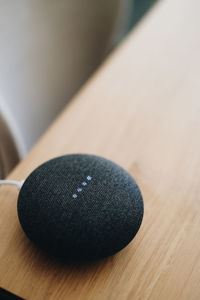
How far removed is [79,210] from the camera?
0.37 meters

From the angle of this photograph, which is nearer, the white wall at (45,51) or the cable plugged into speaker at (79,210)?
the cable plugged into speaker at (79,210)

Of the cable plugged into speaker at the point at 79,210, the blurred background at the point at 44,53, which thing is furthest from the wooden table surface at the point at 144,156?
the blurred background at the point at 44,53

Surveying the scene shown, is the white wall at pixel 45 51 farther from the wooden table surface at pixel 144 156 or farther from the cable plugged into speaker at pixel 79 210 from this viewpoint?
the cable plugged into speaker at pixel 79 210

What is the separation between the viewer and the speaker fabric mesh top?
355 mm

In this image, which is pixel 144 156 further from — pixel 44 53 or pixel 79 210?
pixel 44 53

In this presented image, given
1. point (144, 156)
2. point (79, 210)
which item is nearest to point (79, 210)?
point (79, 210)

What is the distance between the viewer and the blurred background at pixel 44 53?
71 cm

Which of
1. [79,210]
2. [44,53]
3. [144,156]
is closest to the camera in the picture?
[79,210]

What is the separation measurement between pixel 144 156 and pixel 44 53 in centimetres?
47

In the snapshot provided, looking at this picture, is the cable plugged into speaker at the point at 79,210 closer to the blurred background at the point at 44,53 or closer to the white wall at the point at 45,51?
the blurred background at the point at 44,53

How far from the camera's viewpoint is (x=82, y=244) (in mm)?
353

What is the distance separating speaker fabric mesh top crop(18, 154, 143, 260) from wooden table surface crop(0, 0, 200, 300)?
0.04 m

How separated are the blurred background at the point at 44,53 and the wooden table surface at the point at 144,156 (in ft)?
0.52

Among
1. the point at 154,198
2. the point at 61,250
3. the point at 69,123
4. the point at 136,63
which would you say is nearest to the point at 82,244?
the point at 61,250
